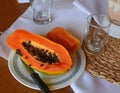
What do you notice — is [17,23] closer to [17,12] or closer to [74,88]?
[17,12]

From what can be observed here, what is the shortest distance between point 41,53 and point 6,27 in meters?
0.18

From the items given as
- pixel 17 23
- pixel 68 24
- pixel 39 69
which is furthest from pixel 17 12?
pixel 39 69

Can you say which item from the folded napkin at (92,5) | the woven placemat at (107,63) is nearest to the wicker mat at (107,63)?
the woven placemat at (107,63)

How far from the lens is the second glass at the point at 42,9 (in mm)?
759

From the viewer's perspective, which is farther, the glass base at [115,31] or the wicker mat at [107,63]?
the glass base at [115,31]

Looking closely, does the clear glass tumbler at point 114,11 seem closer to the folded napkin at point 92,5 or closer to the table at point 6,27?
the folded napkin at point 92,5

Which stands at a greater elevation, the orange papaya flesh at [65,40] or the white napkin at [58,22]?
the orange papaya flesh at [65,40]

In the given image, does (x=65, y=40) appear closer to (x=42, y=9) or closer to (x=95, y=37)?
(x=95, y=37)

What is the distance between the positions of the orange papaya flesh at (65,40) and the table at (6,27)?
97mm

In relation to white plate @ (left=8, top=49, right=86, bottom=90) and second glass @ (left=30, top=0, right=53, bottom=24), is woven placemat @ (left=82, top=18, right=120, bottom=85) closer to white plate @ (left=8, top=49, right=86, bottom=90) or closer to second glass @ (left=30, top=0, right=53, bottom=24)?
white plate @ (left=8, top=49, right=86, bottom=90)

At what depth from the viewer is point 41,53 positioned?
584 mm

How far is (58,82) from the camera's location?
1.84ft

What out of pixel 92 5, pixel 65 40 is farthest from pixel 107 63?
pixel 92 5

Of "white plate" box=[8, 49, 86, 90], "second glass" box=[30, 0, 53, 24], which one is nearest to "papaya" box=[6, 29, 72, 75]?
"white plate" box=[8, 49, 86, 90]
